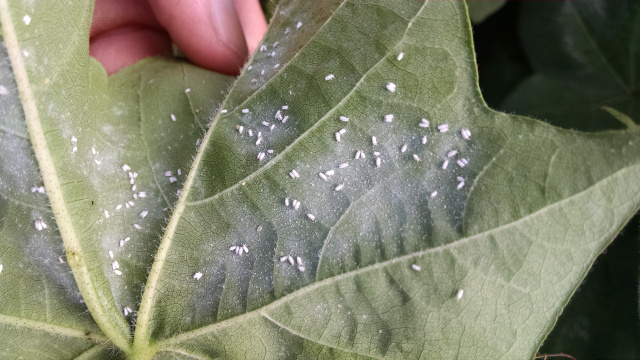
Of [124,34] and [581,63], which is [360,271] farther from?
[124,34]

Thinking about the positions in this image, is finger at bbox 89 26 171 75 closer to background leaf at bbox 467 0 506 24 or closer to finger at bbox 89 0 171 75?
finger at bbox 89 0 171 75

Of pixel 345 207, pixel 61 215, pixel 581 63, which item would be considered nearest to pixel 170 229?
pixel 61 215

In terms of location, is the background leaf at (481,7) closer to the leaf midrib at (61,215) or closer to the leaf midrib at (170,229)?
the leaf midrib at (170,229)

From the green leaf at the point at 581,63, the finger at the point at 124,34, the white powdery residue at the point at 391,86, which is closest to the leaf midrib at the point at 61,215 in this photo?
the finger at the point at 124,34

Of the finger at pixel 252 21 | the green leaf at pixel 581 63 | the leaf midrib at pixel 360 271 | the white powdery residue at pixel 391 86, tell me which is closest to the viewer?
the leaf midrib at pixel 360 271

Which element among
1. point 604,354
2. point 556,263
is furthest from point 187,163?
point 604,354

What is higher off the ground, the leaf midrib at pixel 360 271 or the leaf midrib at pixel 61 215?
the leaf midrib at pixel 61 215
